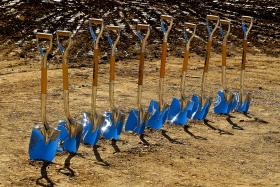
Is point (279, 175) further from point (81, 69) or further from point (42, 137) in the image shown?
point (81, 69)

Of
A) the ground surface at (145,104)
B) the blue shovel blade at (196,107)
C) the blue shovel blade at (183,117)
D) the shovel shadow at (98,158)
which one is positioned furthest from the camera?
the blue shovel blade at (196,107)

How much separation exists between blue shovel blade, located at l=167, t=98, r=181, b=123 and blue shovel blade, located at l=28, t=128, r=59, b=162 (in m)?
2.24

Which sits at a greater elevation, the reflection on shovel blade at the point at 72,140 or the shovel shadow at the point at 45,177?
the reflection on shovel blade at the point at 72,140

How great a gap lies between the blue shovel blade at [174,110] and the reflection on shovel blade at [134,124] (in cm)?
72

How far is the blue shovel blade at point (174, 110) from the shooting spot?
7680 millimetres

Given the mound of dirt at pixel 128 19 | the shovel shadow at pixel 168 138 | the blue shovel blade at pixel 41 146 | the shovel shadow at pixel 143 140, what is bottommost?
the shovel shadow at pixel 168 138

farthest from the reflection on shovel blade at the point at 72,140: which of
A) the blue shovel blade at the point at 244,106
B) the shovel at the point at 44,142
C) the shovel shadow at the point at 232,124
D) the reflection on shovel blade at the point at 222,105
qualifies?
the blue shovel blade at the point at 244,106

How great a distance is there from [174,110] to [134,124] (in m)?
0.81

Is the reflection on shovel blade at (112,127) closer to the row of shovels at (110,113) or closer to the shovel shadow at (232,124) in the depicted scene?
the row of shovels at (110,113)

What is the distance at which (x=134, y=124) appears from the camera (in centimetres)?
716

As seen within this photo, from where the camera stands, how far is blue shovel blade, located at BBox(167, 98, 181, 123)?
7680mm

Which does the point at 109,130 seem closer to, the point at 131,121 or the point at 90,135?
the point at 90,135

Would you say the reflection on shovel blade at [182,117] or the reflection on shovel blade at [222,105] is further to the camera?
the reflection on shovel blade at [222,105]

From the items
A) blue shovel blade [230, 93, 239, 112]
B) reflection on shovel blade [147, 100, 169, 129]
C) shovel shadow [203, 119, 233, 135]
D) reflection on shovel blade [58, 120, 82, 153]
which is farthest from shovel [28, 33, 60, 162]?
blue shovel blade [230, 93, 239, 112]
